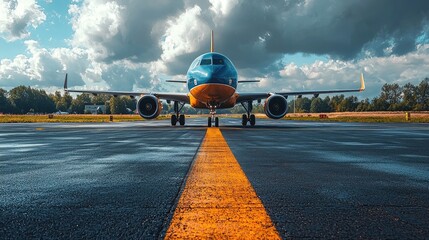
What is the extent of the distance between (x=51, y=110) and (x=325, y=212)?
606ft

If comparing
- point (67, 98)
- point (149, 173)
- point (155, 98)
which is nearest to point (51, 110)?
point (67, 98)

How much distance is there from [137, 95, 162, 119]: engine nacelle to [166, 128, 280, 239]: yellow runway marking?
15858 mm

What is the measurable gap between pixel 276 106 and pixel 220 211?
17576mm

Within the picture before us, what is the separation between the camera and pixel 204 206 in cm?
252

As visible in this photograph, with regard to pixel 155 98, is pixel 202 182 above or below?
below

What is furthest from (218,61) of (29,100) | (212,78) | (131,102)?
(131,102)

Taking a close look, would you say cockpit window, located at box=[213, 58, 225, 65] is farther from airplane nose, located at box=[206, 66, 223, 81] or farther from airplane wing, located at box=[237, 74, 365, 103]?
airplane wing, located at box=[237, 74, 365, 103]

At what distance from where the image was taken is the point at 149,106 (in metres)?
19.6

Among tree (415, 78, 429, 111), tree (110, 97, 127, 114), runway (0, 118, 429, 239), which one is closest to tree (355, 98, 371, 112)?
tree (415, 78, 429, 111)

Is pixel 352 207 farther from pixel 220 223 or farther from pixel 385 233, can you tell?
pixel 220 223

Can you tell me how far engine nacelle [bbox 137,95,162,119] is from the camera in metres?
19.5

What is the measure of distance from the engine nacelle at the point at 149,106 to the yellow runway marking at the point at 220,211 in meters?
15.9

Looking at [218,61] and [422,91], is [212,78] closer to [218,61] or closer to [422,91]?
[218,61]

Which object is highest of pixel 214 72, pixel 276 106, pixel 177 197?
pixel 214 72
